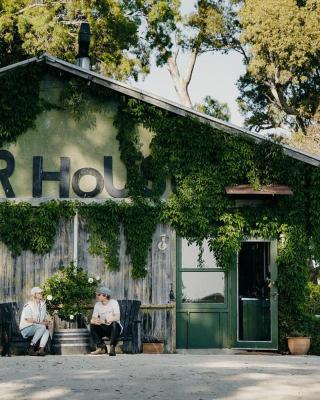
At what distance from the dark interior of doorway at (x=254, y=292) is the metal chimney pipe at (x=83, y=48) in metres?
5.05

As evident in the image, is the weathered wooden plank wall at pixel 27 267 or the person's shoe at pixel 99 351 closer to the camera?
the person's shoe at pixel 99 351

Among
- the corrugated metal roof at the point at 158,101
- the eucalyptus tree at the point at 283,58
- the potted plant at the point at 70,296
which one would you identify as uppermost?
the eucalyptus tree at the point at 283,58

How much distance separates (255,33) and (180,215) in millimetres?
14230

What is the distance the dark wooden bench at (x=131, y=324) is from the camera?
611 inches

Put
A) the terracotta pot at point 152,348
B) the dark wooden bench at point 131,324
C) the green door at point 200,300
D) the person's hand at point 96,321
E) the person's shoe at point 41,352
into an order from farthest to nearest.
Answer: the green door at point 200,300 < the terracotta pot at point 152,348 < the dark wooden bench at point 131,324 < the person's hand at point 96,321 < the person's shoe at point 41,352

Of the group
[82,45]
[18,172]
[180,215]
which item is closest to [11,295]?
[18,172]

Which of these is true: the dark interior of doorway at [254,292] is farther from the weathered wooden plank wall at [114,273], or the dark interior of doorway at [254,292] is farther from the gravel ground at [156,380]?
the gravel ground at [156,380]

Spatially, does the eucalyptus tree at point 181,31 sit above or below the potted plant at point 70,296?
above

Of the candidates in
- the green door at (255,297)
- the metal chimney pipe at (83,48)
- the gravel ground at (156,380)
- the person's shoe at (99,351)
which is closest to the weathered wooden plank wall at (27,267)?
the person's shoe at (99,351)

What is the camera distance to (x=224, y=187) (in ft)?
53.4

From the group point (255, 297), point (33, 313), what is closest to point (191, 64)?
Answer: point (255, 297)

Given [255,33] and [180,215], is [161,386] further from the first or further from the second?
[255,33]

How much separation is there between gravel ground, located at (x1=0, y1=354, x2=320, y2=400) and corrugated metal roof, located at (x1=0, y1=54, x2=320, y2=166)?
508 centimetres

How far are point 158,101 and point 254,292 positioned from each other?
412cm
